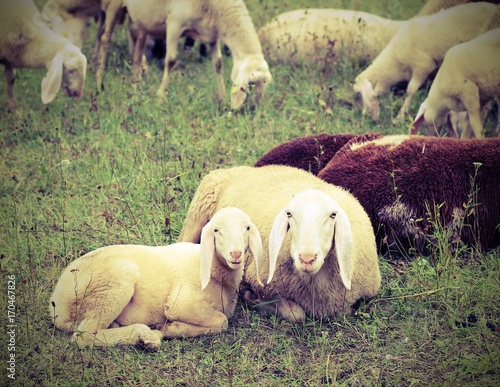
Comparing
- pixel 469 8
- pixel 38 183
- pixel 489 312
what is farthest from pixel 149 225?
pixel 469 8

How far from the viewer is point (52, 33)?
7941 millimetres

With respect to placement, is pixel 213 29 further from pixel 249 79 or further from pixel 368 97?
pixel 368 97

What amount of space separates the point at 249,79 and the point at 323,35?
5.66ft

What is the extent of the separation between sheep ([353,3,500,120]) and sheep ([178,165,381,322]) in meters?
3.02

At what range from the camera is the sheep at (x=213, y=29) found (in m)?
8.30

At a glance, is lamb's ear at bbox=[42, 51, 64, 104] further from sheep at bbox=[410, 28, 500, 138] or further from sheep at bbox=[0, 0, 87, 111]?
sheep at bbox=[410, 28, 500, 138]

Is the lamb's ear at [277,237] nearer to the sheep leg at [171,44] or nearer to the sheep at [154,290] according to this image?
the sheep at [154,290]

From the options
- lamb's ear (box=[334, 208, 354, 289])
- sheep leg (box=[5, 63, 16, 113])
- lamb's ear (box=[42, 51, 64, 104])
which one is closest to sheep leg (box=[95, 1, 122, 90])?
sheep leg (box=[5, 63, 16, 113])

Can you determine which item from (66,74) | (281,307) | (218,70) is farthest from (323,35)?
(281,307)

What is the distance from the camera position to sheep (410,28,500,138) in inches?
271

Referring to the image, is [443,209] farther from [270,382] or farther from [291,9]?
[291,9]

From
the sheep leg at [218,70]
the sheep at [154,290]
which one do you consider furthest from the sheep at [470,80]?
the sheep at [154,290]

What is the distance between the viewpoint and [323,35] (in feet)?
30.8

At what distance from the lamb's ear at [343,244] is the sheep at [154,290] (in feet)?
1.50
